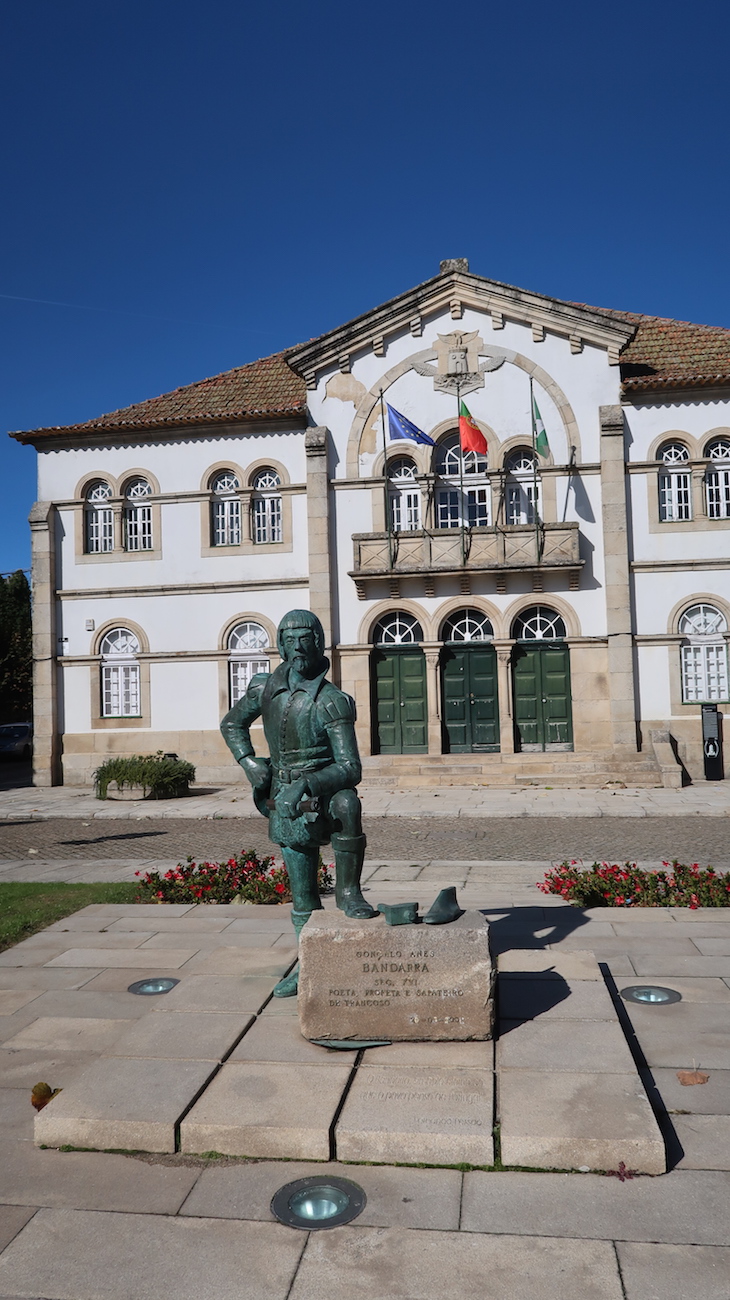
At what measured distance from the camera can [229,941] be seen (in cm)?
736

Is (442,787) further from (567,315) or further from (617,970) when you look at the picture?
(617,970)

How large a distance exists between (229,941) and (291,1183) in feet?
11.9

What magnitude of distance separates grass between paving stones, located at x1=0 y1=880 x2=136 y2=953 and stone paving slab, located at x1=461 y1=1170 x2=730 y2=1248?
513 centimetres

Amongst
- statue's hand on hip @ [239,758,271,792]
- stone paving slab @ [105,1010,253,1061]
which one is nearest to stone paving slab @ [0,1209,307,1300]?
stone paving slab @ [105,1010,253,1061]

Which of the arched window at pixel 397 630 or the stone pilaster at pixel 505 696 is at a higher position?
the arched window at pixel 397 630

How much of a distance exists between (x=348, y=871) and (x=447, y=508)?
17.0 metres

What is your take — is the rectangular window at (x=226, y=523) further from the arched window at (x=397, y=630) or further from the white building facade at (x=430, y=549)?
the arched window at (x=397, y=630)

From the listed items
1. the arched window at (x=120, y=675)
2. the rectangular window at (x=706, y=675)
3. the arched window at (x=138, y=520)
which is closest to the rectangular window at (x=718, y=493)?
the rectangular window at (x=706, y=675)


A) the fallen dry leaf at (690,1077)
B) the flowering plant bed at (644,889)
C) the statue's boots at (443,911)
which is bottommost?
the fallen dry leaf at (690,1077)

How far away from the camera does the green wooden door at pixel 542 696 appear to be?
21.0 m

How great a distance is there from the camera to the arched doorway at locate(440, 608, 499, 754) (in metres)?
21.4

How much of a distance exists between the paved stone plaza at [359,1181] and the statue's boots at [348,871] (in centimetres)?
70

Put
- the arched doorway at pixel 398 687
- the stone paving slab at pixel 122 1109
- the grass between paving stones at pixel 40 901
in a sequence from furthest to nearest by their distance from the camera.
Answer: the arched doorway at pixel 398 687 → the grass between paving stones at pixel 40 901 → the stone paving slab at pixel 122 1109

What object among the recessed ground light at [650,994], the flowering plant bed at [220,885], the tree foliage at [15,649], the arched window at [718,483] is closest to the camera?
the recessed ground light at [650,994]
